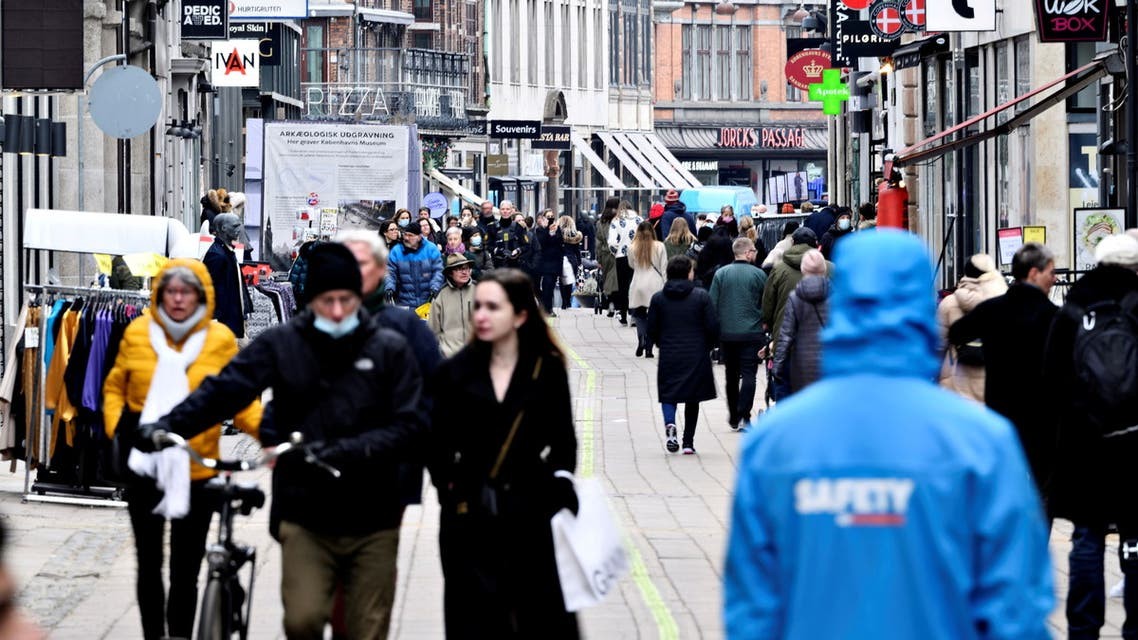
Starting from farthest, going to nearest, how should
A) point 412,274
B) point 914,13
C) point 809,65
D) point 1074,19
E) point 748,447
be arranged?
point 809,65 < point 914,13 < point 1074,19 < point 412,274 < point 748,447

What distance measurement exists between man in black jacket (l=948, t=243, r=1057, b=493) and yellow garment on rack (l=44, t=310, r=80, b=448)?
211 inches

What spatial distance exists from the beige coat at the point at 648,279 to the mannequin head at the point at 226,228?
9.52 m

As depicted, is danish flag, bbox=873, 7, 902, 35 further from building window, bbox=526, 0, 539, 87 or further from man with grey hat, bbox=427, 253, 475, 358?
building window, bbox=526, 0, 539, 87

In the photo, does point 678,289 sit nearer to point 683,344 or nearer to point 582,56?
point 683,344

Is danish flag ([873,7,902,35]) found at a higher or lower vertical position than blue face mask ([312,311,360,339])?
higher

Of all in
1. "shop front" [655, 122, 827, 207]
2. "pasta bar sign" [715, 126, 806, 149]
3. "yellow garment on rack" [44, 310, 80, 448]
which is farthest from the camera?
"pasta bar sign" [715, 126, 806, 149]

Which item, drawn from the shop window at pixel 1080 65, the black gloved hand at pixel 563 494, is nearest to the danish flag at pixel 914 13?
the shop window at pixel 1080 65

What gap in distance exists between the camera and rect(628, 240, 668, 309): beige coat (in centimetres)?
2786

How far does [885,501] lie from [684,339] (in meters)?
14.0

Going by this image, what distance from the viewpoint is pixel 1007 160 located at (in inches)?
1138

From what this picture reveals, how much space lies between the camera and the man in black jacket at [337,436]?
285 inches

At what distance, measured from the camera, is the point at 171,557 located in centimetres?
864

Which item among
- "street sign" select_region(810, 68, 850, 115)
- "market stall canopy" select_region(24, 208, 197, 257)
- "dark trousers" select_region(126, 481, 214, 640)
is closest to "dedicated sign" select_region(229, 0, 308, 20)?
"street sign" select_region(810, 68, 850, 115)

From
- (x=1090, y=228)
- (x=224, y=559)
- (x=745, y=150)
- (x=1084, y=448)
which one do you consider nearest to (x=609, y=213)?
(x=1090, y=228)
